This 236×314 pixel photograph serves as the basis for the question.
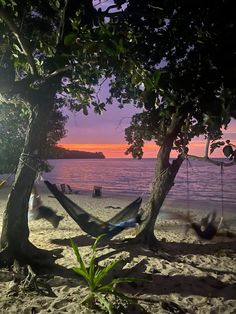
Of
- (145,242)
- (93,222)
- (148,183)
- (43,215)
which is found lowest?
(148,183)

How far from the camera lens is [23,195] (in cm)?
534

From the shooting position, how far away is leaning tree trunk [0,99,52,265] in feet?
17.2

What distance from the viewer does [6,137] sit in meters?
Answer: 9.45

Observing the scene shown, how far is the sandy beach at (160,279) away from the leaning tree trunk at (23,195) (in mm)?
547

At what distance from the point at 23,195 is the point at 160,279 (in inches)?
102

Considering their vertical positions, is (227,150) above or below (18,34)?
below

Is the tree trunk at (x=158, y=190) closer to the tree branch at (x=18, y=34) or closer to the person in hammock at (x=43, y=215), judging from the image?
the person in hammock at (x=43, y=215)

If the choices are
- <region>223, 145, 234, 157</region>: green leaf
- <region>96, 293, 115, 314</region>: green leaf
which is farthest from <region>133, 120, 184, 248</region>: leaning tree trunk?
<region>223, 145, 234, 157</region>: green leaf

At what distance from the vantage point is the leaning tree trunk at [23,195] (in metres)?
5.23

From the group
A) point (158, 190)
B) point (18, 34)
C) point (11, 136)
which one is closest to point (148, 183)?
point (11, 136)

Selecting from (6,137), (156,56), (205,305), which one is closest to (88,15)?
(156,56)

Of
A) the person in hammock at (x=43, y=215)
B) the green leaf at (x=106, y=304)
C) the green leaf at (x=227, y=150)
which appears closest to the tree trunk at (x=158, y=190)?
the person in hammock at (x=43, y=215)

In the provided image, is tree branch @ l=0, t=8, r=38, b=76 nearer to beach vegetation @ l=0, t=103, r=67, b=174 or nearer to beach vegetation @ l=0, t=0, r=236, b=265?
beach vegetation @ l=0, t=0, r=236, b=265

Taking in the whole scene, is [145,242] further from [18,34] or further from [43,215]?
[18,34]
